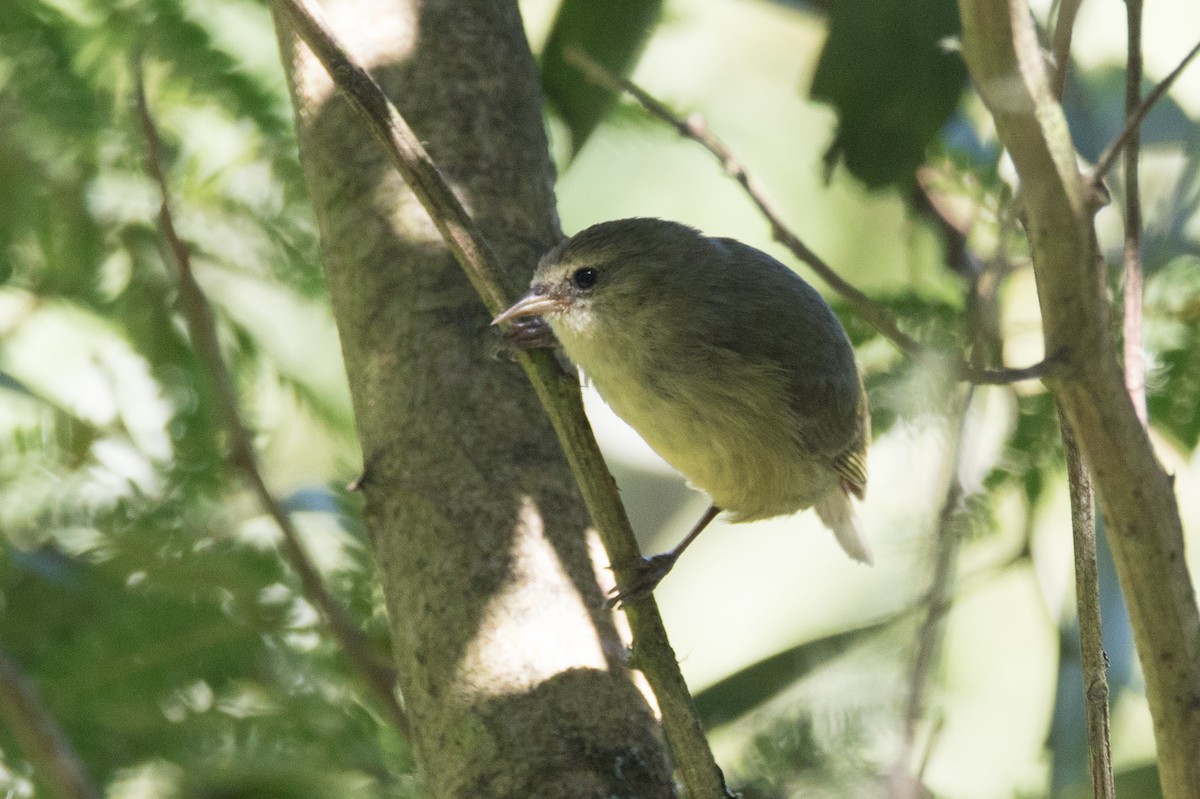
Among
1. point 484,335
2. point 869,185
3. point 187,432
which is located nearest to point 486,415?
point 484,335

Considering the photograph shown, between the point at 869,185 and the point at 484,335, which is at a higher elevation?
the point at 869,185

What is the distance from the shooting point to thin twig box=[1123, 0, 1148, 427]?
139cm

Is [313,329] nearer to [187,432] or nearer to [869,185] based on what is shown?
[187,432]

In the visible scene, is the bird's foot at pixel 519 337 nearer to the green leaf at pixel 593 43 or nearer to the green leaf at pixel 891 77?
the green leaf at pixel 593 43

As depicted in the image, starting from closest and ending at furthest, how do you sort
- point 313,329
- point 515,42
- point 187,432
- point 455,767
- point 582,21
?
point 455,767 → point 515,42 → point 187,432 → point 582,21 → point 313,329

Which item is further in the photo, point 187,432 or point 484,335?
point 187,432

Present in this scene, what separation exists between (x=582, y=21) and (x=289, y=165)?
2.62ft

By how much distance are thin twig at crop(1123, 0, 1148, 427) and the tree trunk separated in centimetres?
79

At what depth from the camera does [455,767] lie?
193cm

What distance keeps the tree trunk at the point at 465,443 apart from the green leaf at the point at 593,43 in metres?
0.40

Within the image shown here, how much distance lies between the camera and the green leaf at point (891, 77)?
2.93 meters

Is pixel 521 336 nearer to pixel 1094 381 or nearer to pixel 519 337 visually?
pixel 519 337

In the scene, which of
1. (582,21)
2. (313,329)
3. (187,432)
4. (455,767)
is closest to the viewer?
(455,767)

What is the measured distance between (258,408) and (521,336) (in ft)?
5.14
